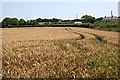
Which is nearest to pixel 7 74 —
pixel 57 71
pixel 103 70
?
pixel 57 71

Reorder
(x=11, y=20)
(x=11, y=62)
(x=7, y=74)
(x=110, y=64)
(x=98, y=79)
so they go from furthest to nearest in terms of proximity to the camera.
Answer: (x=11, y=20)
(x=11, y=62)
(x=110, y=64)
(x=7, y=74)
(x=98, y=79)

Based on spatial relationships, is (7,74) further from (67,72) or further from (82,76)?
(82,76)

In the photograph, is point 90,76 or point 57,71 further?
point 57,71

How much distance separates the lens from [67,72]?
8.39m

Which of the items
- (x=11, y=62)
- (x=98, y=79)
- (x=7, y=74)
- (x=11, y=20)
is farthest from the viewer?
(x=11, y=20)

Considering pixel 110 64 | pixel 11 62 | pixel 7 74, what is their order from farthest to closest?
pixel 11 62, pixel 110 64, pixel 7 74

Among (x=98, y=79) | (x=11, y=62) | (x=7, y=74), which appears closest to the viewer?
(x=98, y=79)

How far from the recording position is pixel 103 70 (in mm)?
8539

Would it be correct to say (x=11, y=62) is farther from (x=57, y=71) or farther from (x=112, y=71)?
(x=112, y=71)

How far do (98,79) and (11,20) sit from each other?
137619 mm

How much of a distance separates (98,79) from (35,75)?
2000 mm

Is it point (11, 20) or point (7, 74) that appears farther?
point (11, 20)

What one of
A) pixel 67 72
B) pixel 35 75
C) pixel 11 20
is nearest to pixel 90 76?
pixel 67 72

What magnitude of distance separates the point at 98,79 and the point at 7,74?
9.86ft
